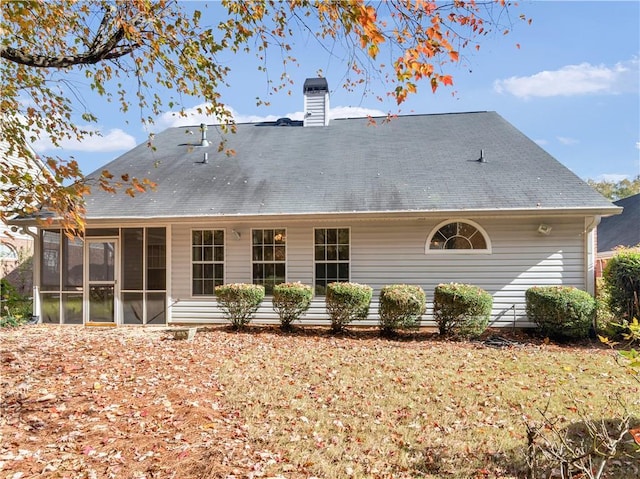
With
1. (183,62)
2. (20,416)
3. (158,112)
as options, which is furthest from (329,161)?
(20,416)

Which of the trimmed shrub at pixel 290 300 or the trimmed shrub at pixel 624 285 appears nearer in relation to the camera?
the trimmed shrub at pixel 624 285

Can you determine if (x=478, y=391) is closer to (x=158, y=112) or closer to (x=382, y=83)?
(x=382, y=83)

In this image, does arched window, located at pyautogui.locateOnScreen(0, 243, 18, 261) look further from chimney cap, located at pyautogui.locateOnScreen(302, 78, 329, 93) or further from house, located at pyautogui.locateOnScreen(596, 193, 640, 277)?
house, located at pyautogui.locateOnScreen(596, 193, 640, 277)

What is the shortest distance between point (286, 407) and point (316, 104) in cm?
1246

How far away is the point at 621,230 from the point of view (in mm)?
19938

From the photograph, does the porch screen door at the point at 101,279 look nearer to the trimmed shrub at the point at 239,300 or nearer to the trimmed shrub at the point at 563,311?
the trimmed shrub at the point at 239,300

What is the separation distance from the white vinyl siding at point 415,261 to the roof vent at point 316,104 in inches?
246

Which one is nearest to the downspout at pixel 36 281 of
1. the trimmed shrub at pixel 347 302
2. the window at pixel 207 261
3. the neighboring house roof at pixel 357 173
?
the neighboring house roof at pixel 357 173

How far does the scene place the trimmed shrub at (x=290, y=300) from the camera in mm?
9391

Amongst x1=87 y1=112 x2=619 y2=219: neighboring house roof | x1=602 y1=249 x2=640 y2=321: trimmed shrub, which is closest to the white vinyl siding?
x1=87 y1=112 x2=619 y2=219: neighboring house roof

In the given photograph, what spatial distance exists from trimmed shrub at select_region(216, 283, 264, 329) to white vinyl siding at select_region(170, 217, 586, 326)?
2.32 ft

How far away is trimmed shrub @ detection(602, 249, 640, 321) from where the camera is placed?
28.5ft

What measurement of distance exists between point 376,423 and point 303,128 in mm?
12055

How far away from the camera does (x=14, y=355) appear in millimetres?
6426
